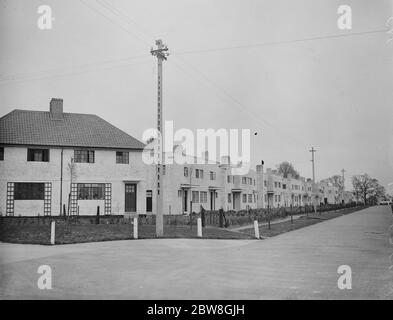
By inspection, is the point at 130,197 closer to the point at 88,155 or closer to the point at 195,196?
the point at 88,155

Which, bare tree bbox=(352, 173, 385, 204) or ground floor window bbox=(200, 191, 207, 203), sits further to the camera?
bare tree bbox=(352, 173, 385, 204)

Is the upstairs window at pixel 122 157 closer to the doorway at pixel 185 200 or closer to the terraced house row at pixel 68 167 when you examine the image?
the terraced house row at pixel 68 167

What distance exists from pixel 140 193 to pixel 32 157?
28.5ft

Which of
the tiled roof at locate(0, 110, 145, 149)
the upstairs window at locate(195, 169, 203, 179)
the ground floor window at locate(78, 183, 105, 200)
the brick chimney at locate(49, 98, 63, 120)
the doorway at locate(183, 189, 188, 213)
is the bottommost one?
the doorway at locate(183, 189, 188, 213)

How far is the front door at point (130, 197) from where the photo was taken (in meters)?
33.5

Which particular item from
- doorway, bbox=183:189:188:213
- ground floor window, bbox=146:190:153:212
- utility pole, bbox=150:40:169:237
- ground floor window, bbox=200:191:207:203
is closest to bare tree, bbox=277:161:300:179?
ground floor window, bbox=200:191:207:203

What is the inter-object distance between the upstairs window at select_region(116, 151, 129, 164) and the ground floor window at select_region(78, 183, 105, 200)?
2.36m

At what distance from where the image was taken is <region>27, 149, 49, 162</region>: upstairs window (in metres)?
30.6

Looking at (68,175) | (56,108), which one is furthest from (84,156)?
(56,108)

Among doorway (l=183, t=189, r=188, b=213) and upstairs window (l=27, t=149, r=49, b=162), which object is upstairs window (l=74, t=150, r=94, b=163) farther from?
doorway (l=183, t=189, r=188, b=213)

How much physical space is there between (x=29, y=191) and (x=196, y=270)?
23.3 metres

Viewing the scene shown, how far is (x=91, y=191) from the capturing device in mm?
32062

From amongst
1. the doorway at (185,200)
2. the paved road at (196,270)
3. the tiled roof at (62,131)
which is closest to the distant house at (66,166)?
the tiled roof at (62,131)
